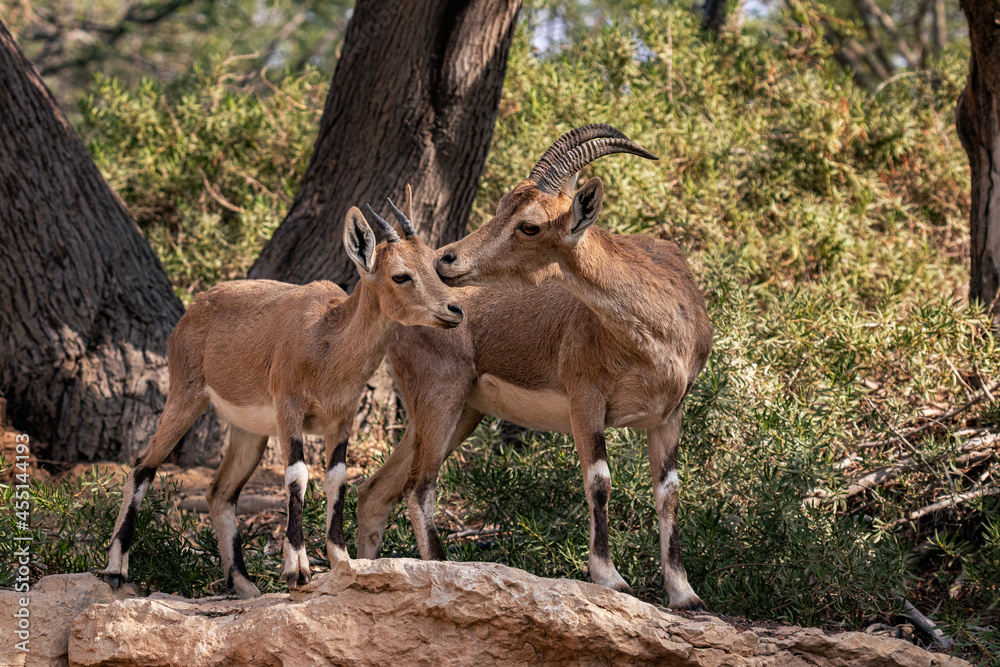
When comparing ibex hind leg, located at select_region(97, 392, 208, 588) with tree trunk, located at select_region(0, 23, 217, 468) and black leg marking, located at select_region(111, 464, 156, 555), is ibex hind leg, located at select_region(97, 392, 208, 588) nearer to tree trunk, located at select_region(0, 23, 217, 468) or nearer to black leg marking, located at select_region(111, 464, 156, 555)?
black leg marking, located at select_region(111, 464, 156, 555)

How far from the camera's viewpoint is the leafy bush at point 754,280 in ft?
21.5

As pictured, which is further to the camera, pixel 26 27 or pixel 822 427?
pixel 26 27

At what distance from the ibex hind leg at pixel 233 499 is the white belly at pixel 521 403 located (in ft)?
4.64

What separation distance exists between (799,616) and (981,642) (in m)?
1.07

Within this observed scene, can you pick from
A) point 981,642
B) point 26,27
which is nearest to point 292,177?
point 981,642

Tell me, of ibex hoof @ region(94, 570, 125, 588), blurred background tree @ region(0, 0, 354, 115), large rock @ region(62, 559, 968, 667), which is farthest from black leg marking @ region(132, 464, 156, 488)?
blurred background tree @ region(0, 0, 354, 115)

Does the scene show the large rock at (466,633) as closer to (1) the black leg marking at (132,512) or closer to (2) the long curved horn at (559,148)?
(1) the black leg marking at (132,512)

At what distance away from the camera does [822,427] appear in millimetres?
7230

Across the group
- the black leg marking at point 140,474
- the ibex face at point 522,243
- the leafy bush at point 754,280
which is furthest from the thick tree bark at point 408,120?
the ibex face at point 522,243

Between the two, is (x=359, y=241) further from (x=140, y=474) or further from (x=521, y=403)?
(x=140, y=474)

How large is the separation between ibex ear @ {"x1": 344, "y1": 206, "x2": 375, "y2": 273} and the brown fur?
403 millimetres

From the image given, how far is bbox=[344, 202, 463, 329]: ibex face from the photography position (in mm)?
5324

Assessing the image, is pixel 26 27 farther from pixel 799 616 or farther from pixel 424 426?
pixel 799 616

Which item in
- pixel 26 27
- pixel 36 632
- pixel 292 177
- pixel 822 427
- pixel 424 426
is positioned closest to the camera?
pixel 36 632
